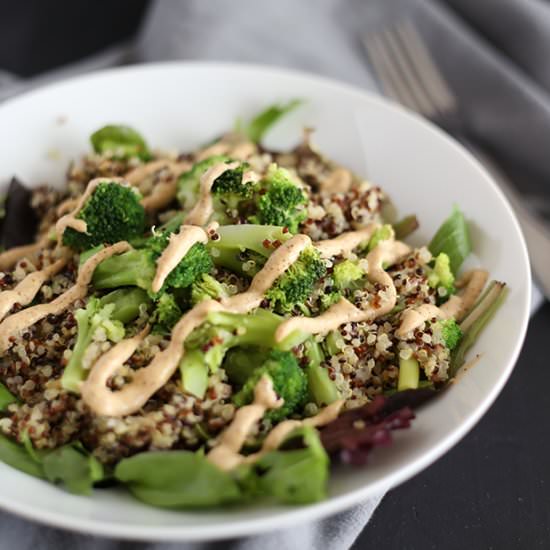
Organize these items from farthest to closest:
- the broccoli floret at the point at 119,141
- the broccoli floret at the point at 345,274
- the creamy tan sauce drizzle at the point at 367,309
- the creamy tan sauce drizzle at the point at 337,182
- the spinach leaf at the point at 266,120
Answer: the spinach leaf at the point at 266,120 < the broccoli floret at the point at 119,141 < the creamy tan sauce drizzle at the point at 337,182 < the broccoli floret at the point at 345,274 < the creamy tan sauce drizzle at the point at 367,309

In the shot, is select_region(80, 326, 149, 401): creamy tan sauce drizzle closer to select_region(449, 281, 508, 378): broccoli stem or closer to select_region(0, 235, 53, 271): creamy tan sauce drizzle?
select_region(0, 235, 53, 271): creamy tan sauce drizzle

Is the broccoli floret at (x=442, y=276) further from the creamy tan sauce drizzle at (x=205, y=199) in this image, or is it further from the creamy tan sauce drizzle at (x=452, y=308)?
the creamy tan sauce drizzle at (x=205, y=199)

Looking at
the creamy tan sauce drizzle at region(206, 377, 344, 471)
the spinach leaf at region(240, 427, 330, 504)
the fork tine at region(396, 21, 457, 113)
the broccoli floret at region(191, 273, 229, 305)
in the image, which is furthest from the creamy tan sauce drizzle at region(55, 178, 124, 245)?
the fork tine at region(396, 21, 457, 113)

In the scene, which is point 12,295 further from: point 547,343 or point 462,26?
point 462,26

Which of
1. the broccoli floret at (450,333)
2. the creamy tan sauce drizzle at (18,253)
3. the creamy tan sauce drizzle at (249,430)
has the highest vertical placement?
the creamy tan sauce drizzle at (18,253)

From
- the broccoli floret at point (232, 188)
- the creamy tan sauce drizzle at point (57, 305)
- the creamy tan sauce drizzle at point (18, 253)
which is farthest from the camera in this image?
the creamy tan sauce drizzle at point (18, 253)

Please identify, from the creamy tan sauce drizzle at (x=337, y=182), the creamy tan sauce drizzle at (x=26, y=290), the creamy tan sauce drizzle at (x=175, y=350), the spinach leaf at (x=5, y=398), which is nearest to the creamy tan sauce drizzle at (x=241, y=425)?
the creamy tan sauce drizzle at (x=175, y=350)
